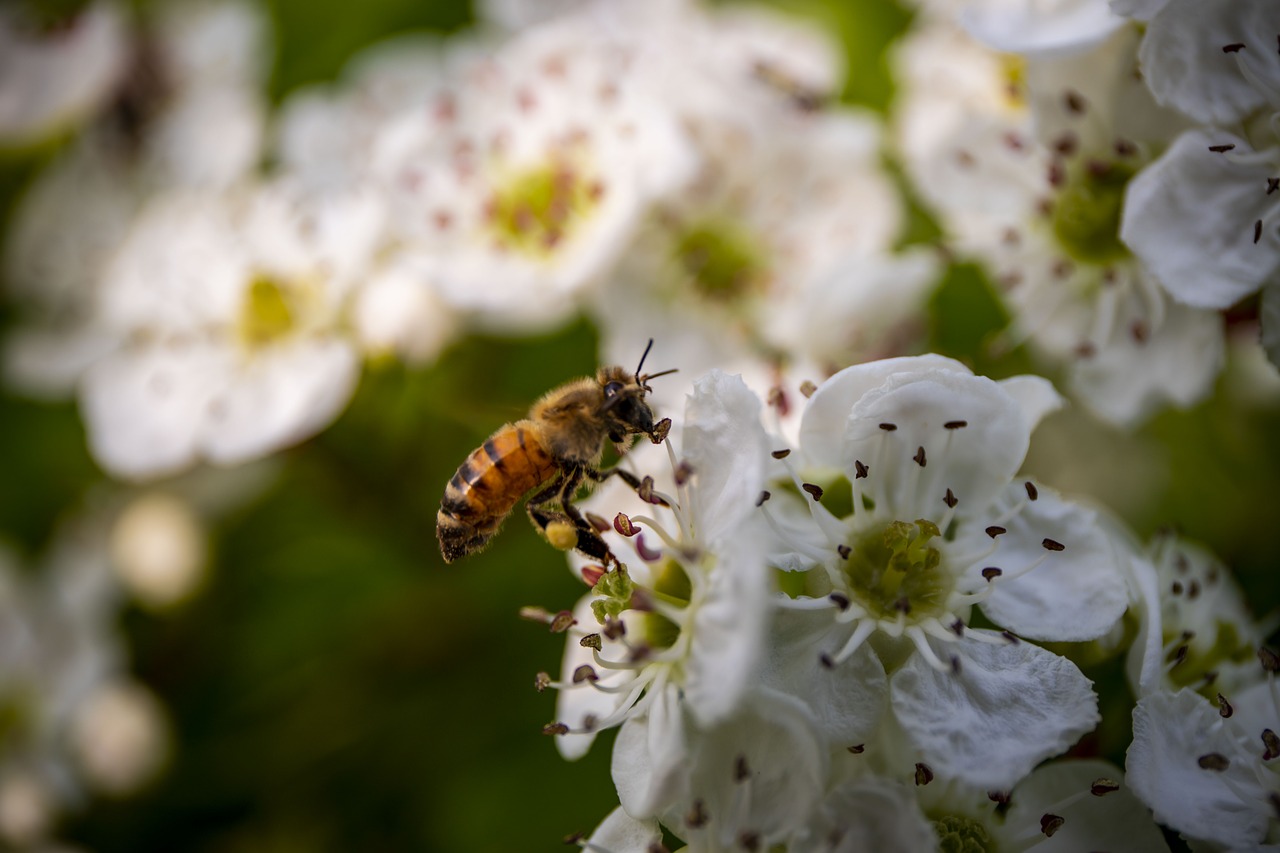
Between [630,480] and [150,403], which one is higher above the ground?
[630,480]

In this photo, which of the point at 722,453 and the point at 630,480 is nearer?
the point at 722,453

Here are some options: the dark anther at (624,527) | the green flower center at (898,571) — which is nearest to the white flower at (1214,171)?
the green flower center at (898,571)

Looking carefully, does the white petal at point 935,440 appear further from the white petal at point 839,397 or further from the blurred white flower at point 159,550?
the blurred white flower at point 159,550

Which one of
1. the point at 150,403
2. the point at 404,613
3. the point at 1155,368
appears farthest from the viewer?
the point at 404,613

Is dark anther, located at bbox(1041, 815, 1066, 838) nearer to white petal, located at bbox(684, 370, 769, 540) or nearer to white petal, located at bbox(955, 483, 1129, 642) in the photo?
white petal, located at bbox(955, 483, 1129, 642)

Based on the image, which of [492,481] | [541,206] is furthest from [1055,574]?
[541,206]

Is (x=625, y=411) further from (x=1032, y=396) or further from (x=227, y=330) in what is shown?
(x=227, y=330)
